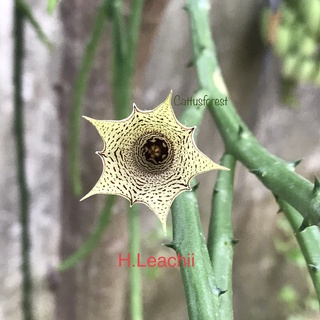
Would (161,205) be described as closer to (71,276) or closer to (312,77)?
(71,276)

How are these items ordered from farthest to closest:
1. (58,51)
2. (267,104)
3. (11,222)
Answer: (267,104) → (11,222) → (58,51)

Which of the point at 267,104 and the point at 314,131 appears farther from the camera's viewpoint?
the point at 314,131

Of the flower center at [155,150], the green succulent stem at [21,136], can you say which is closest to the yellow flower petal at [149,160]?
the flower center at [155,150]

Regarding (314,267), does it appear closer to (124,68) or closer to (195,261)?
(195,261)

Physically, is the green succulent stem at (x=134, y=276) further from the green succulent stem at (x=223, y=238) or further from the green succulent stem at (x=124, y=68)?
the green succulent stem at (x=223, y=238)

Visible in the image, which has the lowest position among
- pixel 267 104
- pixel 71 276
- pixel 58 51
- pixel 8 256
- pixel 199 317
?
pixel 199 317

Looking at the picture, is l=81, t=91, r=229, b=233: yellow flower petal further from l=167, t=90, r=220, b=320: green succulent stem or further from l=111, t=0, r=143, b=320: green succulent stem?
l=111, t=0, r=143, b=320: green succulent stem

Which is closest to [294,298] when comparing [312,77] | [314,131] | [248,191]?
[248,191]
